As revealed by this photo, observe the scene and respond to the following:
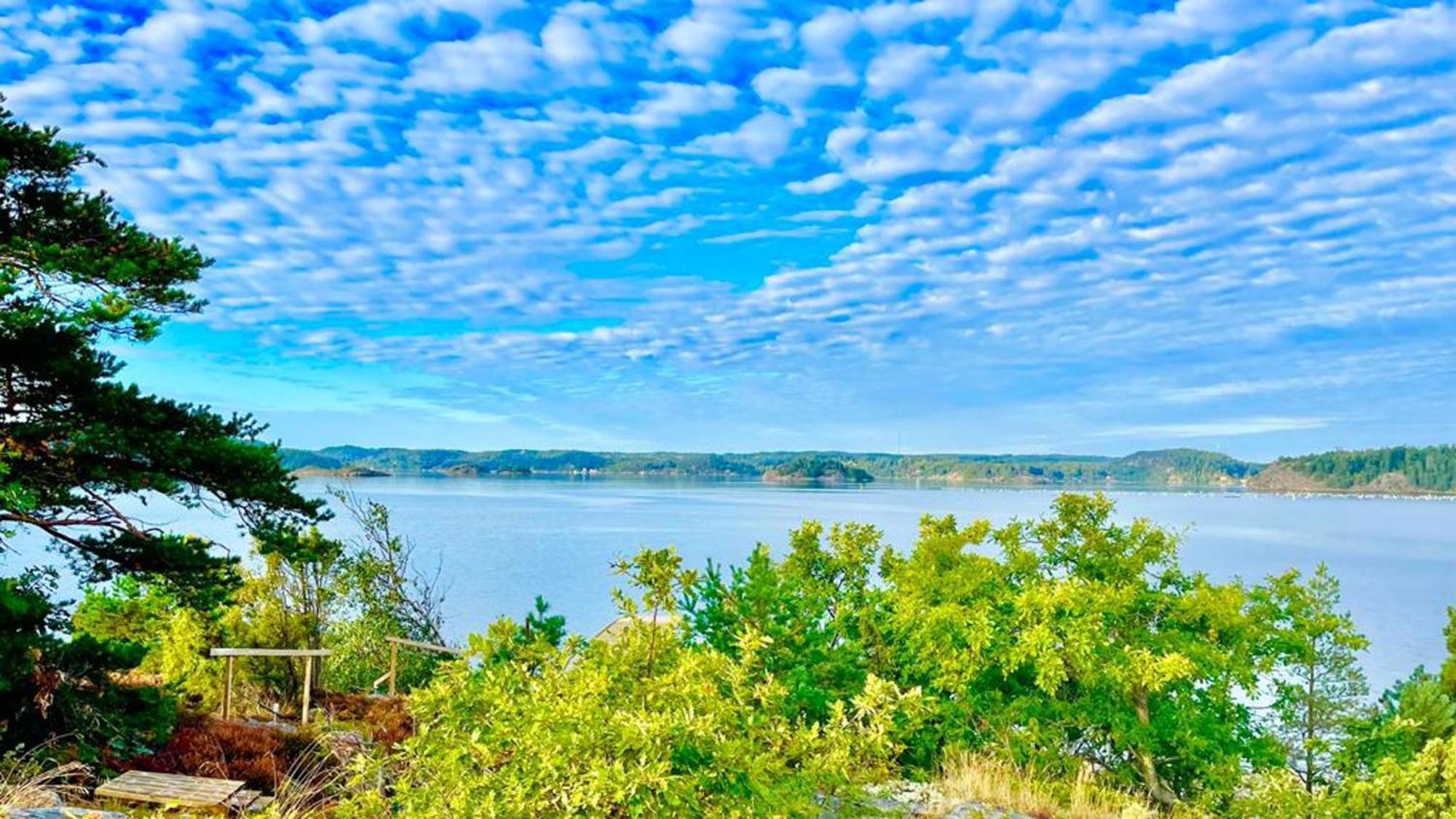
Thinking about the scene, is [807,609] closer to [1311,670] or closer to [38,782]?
[1311,670]

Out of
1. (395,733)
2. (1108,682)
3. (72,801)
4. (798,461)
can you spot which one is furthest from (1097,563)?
(798,461)

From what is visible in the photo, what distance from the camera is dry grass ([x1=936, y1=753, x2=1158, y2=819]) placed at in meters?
5.58

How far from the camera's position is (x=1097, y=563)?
6852mm

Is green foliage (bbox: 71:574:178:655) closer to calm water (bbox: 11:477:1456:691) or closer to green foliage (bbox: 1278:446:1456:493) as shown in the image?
calm water (bbox: 11:477:1456:691)

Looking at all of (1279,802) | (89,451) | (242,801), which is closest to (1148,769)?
(1279,802)

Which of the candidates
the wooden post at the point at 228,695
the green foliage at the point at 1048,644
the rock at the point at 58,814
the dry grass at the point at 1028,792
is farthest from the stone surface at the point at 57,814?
the wooden post at the point at 228,695

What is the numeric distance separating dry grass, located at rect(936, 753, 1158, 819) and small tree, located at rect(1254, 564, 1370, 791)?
178 centimetres

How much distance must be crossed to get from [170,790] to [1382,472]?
129655mm

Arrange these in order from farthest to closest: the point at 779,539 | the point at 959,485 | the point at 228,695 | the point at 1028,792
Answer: the point at 959,485
the point at 779,539
the point at 228,695
the point at 1028,792

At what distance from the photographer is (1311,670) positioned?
741 centimetres

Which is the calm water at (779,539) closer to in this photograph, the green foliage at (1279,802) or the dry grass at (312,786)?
the green foliage at (1279,802)

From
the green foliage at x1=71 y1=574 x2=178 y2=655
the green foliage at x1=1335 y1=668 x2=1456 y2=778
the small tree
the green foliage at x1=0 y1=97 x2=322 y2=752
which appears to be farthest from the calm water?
the green foliage at x1=0 y1=97 x2=322 y2=752

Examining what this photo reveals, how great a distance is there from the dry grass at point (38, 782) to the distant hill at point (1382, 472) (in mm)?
123959

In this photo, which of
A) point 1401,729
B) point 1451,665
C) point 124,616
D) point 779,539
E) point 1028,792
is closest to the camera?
point 1028,792
